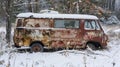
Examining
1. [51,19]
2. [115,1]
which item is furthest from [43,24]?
[115,1]

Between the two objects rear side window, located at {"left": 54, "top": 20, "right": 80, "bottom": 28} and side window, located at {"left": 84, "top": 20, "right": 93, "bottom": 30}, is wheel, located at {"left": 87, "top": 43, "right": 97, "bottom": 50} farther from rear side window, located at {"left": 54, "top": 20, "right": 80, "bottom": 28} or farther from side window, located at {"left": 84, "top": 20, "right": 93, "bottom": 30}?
rear side window, located at {"left": 54, "top": 20, "right": 80, "bottom": 28}

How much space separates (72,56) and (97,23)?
10.6ft

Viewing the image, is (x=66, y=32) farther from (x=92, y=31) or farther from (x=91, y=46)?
(x=91, y=46)

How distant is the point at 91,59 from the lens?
1504 centimetres

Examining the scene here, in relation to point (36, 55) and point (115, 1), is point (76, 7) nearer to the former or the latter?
point (36, 55)

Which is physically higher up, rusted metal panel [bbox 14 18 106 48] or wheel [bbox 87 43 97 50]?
rusted metal panel [bbox 14 18 106 48]

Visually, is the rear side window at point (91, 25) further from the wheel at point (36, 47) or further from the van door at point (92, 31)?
the wheel at point (36, 47)

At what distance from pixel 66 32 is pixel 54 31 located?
0.59 metres

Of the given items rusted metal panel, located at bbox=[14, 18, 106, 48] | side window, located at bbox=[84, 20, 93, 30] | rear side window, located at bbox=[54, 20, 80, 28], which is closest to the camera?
rusted metal panel, located at bbox=[14, 18, 106, 48]

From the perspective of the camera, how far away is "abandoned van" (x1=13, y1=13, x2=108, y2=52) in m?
17.8

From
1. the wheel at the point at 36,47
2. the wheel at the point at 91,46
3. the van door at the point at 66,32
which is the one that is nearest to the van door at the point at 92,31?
the wheel at the point at 91,46

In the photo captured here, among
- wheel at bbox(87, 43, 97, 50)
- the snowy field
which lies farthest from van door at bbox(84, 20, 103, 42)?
the snowy field

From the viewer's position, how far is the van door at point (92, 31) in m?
18.3

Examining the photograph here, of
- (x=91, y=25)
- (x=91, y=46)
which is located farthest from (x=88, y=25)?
(x=91, y=46)
